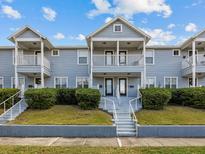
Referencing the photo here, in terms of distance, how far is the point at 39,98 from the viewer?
781 inches

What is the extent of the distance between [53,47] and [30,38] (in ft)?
10.4

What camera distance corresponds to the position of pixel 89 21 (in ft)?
106

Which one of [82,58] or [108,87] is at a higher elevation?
[82,58]

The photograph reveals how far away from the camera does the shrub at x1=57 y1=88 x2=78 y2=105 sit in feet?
73.3

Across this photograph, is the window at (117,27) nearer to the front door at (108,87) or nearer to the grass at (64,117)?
the front door at (108,87)

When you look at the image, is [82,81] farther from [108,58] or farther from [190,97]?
[190,97]

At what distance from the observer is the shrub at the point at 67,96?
22328 mm

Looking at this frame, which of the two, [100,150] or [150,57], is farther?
[150,57]

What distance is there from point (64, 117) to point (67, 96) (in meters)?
4.43

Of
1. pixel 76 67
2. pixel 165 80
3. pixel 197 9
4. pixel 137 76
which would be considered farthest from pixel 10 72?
pixel 197 9

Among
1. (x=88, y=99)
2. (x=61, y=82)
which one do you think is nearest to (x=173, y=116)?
(x=88, y=99)

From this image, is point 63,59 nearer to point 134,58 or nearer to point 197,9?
point 134,58

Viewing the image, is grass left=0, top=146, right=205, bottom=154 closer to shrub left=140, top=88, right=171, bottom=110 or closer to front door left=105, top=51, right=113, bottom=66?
shrub left=140, top=88, right=171, bottom=110

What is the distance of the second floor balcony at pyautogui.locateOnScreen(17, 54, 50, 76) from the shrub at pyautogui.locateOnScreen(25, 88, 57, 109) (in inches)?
178
